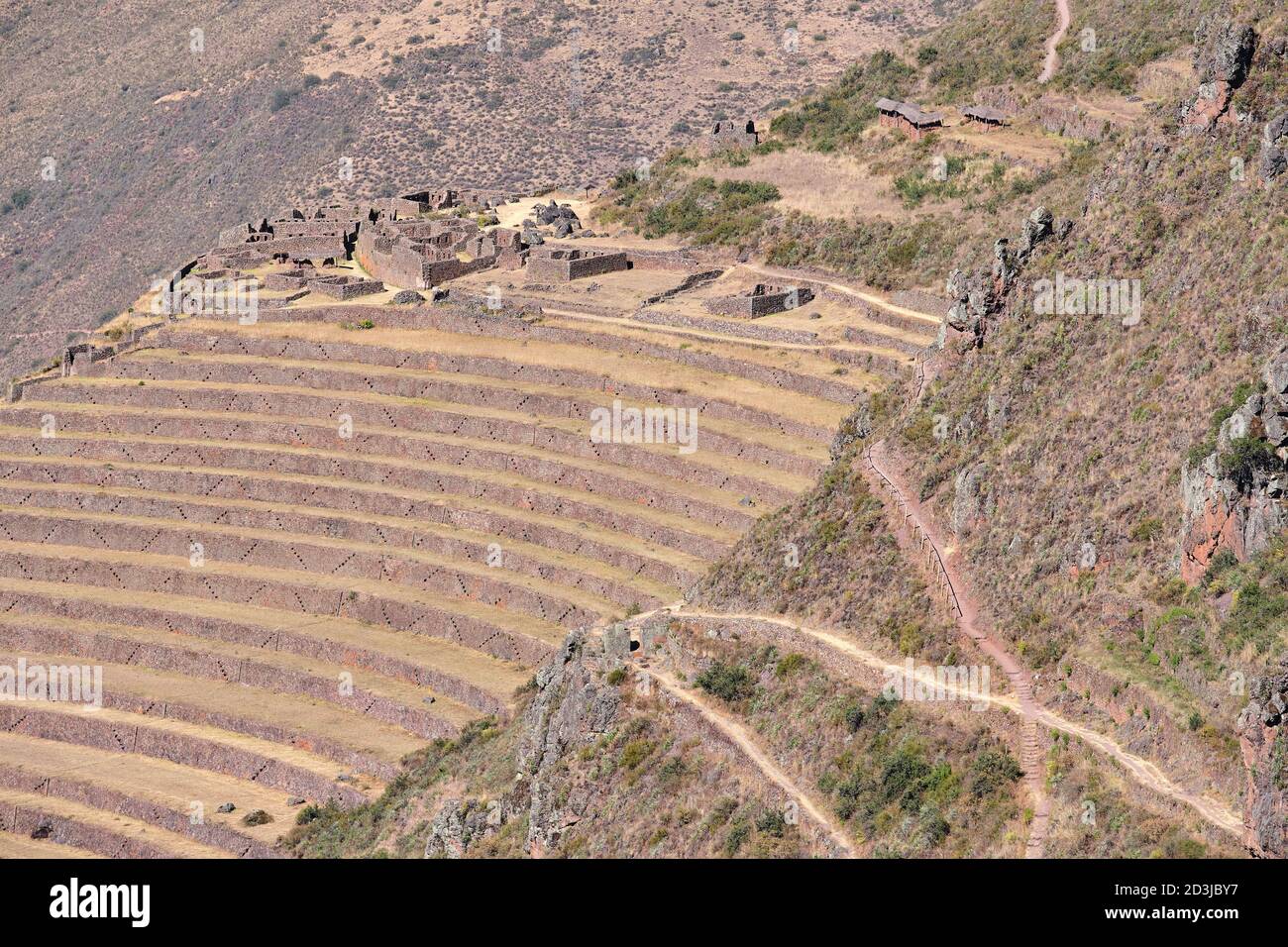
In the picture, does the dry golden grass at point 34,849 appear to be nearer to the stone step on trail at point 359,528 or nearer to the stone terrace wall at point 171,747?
the stone terrace wall at point 171,747

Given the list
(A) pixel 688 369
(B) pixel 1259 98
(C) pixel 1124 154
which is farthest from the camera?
(A) pixel 688 369

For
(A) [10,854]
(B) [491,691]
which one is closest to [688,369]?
(B) [491,691]

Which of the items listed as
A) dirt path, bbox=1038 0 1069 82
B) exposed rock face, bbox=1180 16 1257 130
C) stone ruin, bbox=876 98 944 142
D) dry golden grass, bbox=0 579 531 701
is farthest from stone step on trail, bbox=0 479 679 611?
dirt path, bbox=1038 0 1069 82

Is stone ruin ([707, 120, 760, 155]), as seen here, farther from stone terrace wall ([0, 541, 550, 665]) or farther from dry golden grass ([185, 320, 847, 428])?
stone terrace wall ([0, 541, 550, 665])

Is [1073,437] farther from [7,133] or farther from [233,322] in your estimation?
[7,133]

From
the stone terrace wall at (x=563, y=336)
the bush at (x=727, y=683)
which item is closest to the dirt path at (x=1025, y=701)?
the bush at (x=727, y=683)

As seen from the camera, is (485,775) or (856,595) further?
(485,775)
